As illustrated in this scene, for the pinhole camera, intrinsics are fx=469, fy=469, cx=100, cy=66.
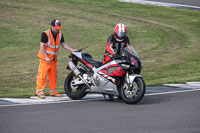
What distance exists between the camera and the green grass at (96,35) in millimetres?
16422

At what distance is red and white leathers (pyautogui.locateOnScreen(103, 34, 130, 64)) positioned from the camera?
35.9 ft

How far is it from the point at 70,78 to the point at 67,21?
17889 millimetres

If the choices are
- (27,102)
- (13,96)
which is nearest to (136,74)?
(27,102)

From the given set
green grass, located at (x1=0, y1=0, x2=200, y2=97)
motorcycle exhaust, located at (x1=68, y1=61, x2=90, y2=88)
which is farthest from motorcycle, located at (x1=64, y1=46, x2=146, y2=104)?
green grass, located at (x1=0, y1=0, x2=200, y2=97)

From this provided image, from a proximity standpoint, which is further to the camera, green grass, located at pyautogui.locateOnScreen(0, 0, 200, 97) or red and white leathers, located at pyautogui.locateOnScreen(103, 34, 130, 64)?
green grass, located at pyautogui.locateOnScreen(0, 0, 200, 97)

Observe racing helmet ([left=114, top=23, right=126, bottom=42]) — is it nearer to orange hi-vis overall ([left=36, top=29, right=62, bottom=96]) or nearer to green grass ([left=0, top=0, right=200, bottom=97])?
orange hi-vis overall ([left=36, top=29, right=62, bottom=96])

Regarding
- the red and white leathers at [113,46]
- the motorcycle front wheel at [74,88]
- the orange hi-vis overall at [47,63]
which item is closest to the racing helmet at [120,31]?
the red and white leathers at [113,46]

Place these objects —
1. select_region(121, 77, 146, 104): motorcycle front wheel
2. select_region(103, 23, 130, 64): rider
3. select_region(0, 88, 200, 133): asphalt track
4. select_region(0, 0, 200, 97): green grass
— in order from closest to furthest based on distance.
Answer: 1. select_region(0, 88, 200, 133): asphalt track
2. select_region(121, 77, 146, 104): motorcycle front wheel
3. select_region(103, 23, 130, 64): rider
4. select_region(0, 0, 200, 97): green grass

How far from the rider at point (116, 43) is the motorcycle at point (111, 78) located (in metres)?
0.12

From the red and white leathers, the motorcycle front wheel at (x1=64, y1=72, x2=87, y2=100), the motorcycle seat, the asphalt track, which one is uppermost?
the red and white leathers

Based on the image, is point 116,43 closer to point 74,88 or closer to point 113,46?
point 113,46

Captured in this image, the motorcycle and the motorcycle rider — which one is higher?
the motorcycle rider

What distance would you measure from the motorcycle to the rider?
125 millimetres

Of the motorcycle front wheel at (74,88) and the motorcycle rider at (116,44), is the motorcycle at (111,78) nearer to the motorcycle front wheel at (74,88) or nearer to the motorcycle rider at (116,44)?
the motorcycle front wheel at (74,88)
